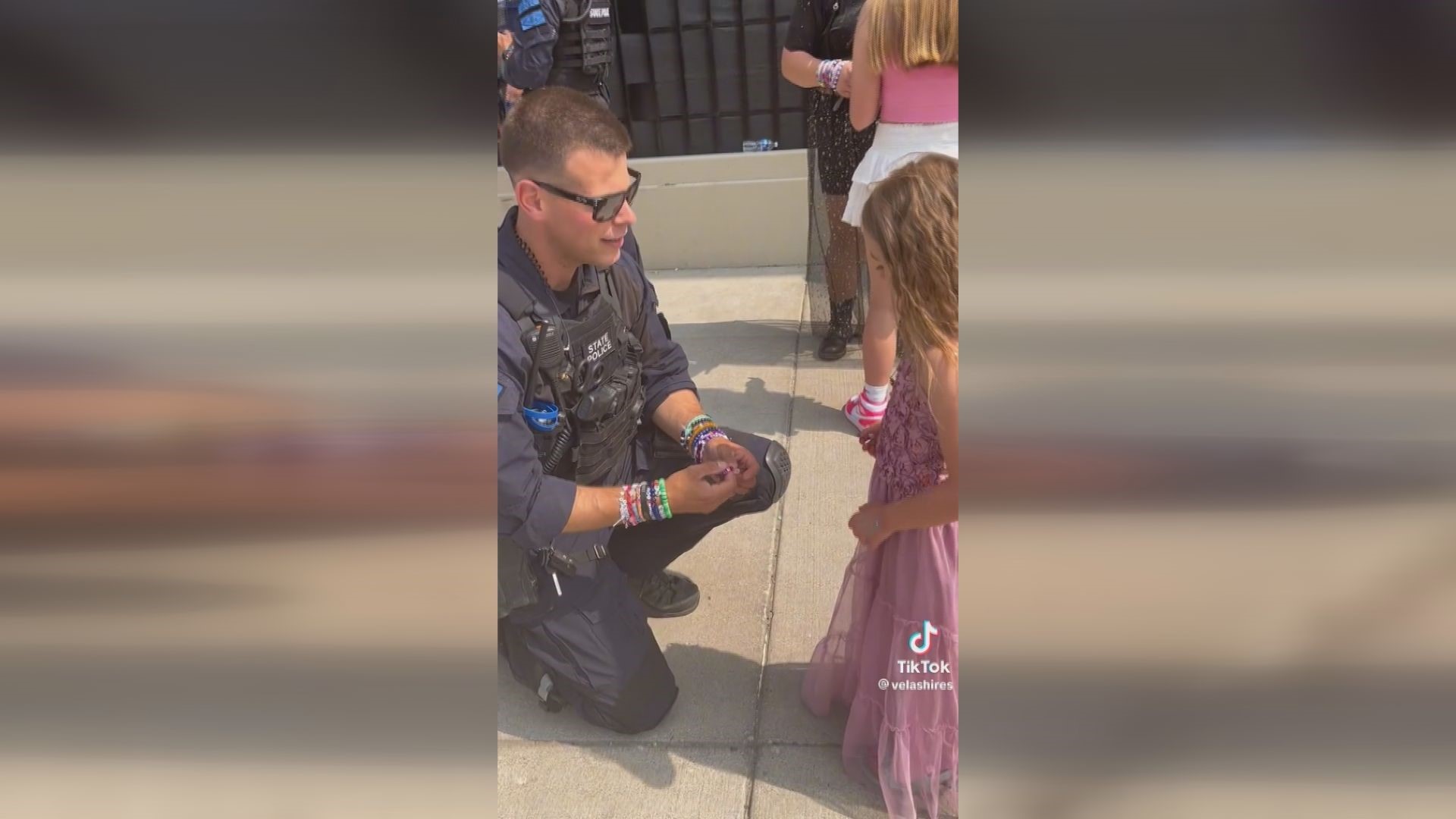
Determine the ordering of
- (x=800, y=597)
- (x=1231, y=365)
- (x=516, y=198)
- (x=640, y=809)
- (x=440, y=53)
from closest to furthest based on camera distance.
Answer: (x=440, y=53)
(x=1231, y=365)
(x=516, y=198)
(x=640, y=809)
(x=800, y=597)

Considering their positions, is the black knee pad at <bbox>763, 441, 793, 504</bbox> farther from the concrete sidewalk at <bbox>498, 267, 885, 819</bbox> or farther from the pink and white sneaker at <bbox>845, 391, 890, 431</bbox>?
the pink and white sneaker at <bbox>845, 391, 890, 431</bbox>

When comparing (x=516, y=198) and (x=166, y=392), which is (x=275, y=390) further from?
(x=516, y=198)

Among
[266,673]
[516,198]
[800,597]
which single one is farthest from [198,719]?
[800,597]

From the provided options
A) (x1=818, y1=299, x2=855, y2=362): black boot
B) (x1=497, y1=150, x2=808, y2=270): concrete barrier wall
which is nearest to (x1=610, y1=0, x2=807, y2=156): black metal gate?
(x1=497, y1=150, x2=808, y2=270): concrete barrier wall

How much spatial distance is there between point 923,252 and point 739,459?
21.3 inches

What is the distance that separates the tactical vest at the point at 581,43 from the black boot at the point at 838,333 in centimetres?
112

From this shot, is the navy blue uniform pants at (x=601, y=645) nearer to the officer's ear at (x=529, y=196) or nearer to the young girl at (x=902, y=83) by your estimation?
the officer's ear at (x=529, y=196)

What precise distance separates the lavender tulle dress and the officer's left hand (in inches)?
8.5

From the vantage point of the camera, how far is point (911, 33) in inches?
81.0

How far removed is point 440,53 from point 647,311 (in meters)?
1.38

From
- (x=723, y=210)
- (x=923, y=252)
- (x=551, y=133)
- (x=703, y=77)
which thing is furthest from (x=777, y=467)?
(x=703, y=77)

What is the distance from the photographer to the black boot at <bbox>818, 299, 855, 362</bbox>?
3.27 metres

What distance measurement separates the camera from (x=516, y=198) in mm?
1466

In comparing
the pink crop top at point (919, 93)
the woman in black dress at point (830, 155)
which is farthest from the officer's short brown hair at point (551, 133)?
the woman in black dress at point (830, 155)
